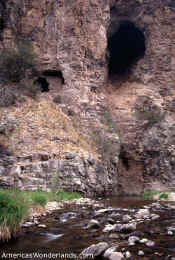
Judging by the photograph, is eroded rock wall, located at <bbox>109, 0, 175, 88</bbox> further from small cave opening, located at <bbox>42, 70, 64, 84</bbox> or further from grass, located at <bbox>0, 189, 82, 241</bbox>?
grass, located at <bbox>0, 189, 82, 241</bbox>

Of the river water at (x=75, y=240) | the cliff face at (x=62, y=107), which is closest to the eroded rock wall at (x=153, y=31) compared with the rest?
the cliff face at (x=62, y=107)

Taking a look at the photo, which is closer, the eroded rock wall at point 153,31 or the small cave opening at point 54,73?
the small cave opening at point 54,73

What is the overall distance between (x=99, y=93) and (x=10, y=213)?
16536mm

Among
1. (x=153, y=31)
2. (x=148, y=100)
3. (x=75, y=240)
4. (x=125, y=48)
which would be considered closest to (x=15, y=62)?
(x=148, y=100)

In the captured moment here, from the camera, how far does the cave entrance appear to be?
2628cm

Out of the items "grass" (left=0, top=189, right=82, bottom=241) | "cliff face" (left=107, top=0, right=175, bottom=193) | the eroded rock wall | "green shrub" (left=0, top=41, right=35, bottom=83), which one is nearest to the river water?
"grass" (left=0, top=189, right=82, bottom=241)

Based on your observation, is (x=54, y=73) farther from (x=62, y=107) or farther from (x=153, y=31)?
(x=153, y=31)

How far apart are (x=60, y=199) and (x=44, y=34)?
13.8 meters

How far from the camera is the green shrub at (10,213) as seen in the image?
5.26 metres

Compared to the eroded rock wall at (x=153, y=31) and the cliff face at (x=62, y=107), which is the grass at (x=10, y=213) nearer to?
the cliff face at (x=62, y=107)

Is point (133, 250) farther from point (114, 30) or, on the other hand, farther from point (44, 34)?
point (114, 30)

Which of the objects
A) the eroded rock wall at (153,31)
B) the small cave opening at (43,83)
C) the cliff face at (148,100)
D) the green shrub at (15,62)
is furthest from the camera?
the eroded rock wall at (153,31)

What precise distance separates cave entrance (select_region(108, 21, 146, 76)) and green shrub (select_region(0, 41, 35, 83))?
961 cm

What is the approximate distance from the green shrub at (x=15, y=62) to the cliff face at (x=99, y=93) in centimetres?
108
